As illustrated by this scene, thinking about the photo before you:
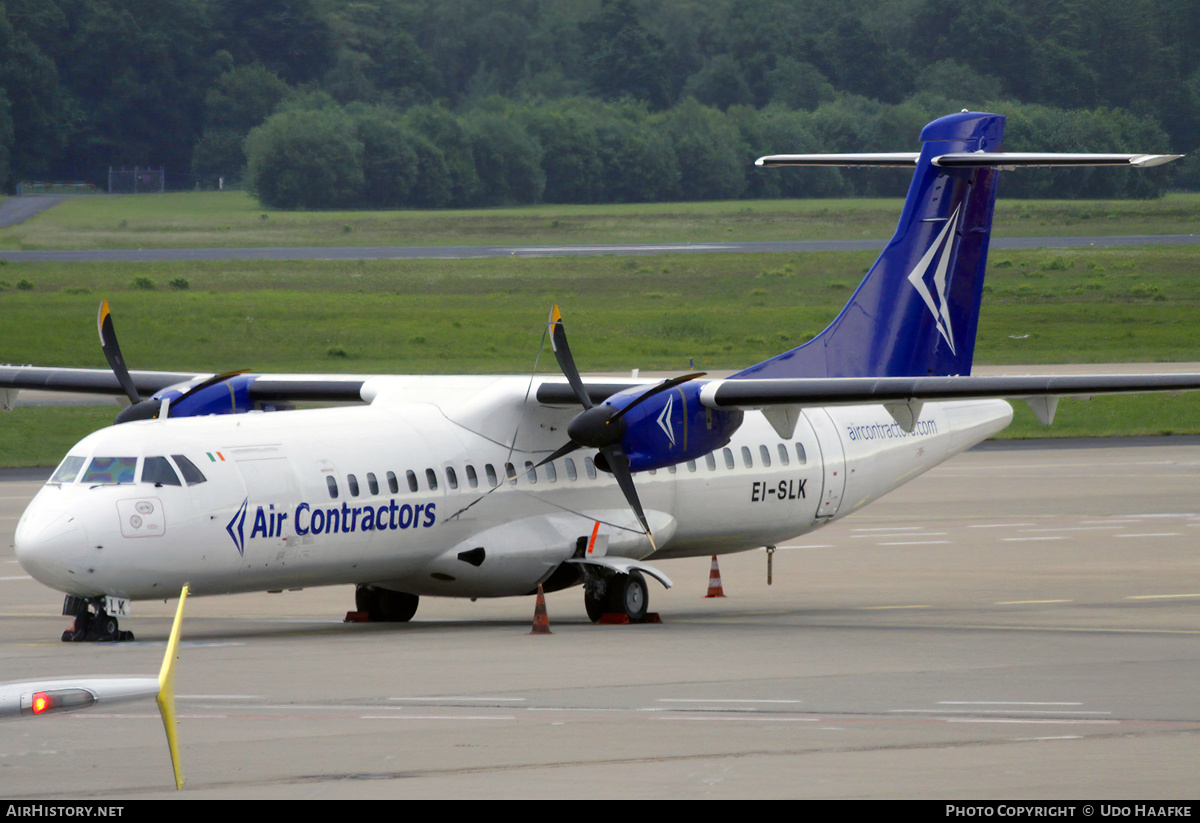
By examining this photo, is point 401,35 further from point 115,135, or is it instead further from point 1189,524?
point 1189,524

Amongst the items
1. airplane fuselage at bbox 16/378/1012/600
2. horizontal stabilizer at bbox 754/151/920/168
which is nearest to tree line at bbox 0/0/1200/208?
horizontal stabilizer at bbox 754/151/920/168

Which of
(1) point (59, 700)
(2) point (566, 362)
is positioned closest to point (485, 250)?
(2) point (566, 362)

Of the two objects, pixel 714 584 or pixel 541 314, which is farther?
pixel 541 314

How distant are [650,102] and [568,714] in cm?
11493

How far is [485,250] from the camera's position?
9088 centimetres

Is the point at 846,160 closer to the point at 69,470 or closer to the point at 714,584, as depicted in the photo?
the point at 714,584

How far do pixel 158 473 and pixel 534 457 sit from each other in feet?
15.7

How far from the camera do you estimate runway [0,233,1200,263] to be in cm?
8412

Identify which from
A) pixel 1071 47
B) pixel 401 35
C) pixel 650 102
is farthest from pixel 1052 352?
pixel 401 35

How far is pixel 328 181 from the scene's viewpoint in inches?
4230

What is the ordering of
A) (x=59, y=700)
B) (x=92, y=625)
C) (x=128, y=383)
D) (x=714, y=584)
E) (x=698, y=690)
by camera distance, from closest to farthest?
(x=59, y=700), (x=698, y=690), (x=92, y=625), (x=128, y=383), (x=714, y=584)

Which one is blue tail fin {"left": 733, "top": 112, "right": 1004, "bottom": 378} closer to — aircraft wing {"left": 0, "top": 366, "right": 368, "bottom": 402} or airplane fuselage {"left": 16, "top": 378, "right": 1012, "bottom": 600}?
airplane fuselage {"left": 16, "top": 378, "right": 1012, "bottom": 600}

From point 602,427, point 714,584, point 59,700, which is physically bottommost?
point 714,584

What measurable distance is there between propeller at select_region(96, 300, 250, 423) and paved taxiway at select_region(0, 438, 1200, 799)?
247 centimetres
